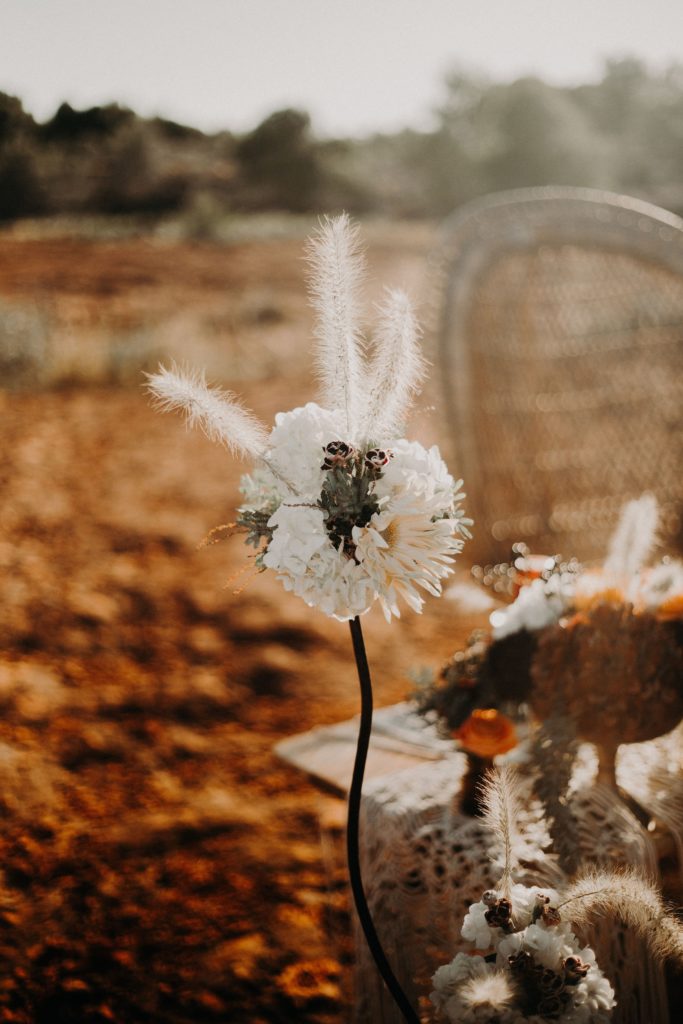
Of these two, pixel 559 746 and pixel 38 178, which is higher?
pixel 38 178

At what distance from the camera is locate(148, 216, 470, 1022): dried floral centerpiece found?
0.76 metres

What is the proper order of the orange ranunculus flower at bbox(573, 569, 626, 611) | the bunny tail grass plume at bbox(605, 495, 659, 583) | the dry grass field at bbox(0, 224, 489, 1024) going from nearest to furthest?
the orange ranunculus flower at bbox(573, 569, 626, 611), the bunny tail grass plume at bbox(605, 495, 659, 583), the dry grass field at bbox(0, 224, 489, 1024)

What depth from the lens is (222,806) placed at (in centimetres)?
226

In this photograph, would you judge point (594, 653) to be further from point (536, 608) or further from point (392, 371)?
point (392, 371)

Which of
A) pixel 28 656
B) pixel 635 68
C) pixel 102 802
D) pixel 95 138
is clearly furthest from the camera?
pixel 635 68

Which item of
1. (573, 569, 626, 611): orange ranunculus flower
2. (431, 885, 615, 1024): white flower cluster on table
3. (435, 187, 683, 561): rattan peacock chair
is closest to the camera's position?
(431, 885, 615, 1024): white flower cluster on table

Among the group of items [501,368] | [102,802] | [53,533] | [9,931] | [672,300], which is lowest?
[9,931]

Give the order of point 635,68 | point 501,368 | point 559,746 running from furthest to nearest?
point 635,68 < point 501,368 < point 559,746

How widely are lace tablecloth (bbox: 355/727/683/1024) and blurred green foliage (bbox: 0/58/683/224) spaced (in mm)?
1638

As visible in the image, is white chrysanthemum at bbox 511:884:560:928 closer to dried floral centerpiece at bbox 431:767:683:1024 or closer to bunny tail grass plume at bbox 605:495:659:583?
dried floral centerpiece at bbox 431:767:683:1024

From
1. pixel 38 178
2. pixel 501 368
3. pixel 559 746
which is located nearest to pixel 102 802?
pixel 559 746

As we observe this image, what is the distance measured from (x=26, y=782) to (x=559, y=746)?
1691 mm

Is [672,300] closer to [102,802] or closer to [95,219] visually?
[95,219]

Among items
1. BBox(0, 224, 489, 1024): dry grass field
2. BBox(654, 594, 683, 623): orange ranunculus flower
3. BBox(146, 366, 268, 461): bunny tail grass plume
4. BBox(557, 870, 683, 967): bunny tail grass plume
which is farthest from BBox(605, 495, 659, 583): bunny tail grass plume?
BBox(0, 224, 489, 1024): dry grass field
